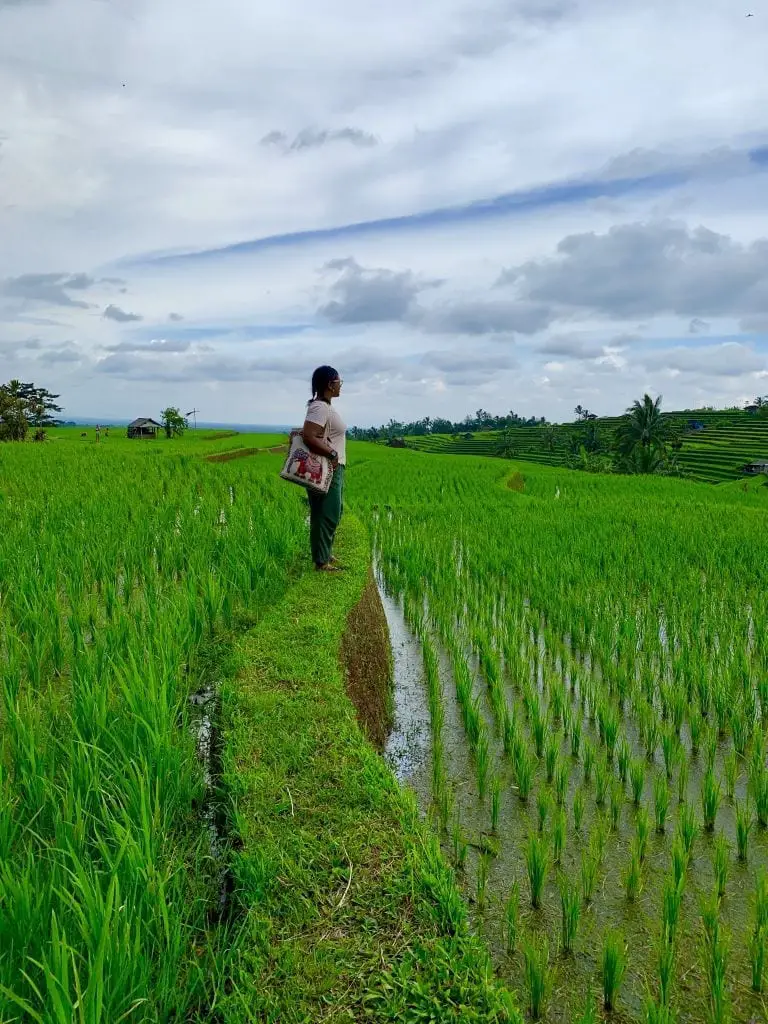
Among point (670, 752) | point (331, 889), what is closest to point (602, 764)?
point (670, 752)

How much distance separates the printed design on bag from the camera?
14.0ft

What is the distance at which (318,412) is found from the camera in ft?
13.9

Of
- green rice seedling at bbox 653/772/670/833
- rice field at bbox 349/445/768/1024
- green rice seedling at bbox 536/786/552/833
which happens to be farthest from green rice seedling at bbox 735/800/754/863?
green rice seedling at bbox 536/786/552/833

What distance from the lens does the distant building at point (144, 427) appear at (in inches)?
1662

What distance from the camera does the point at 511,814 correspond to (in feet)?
8.60

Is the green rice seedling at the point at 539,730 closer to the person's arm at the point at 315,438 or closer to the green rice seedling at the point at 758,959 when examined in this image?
the green rice seedling at the point at 758,959

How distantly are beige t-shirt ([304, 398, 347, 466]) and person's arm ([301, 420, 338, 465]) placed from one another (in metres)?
0.03

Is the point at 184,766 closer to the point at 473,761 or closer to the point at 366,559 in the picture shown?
the point at 473,761

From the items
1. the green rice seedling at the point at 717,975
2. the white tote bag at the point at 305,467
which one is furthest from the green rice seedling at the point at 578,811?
the white tote bag at the point at 305,467

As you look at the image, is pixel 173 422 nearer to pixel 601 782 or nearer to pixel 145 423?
pixel 145 423

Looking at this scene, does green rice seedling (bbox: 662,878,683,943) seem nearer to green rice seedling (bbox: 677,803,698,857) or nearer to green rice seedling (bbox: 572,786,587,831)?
green rice seedling (bbox: 677,803,698,857)

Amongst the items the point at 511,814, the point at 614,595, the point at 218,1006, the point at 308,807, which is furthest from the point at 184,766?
the point at 614,595

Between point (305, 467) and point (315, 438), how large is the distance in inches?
8.5

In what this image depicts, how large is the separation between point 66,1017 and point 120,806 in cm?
90
